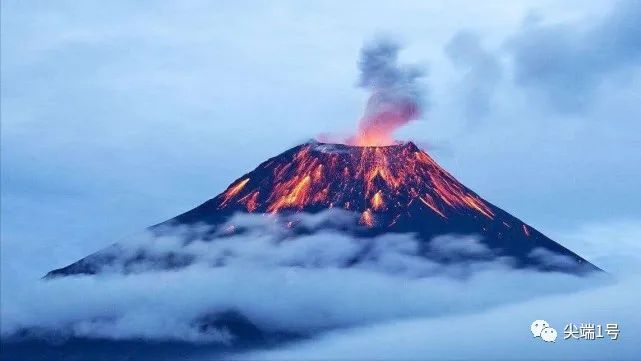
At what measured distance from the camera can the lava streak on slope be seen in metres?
60.1

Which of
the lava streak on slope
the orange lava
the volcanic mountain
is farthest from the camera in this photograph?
the orange lava

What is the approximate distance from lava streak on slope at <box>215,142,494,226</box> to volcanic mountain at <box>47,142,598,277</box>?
0.05 metres

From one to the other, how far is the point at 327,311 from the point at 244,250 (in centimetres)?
636

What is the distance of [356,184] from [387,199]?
192 cm

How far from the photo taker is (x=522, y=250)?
60.1m

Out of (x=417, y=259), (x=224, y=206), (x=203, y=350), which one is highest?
(x=224, y=206)

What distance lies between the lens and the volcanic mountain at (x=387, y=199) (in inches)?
2344

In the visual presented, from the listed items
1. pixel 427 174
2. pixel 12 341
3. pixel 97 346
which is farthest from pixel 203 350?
pixel 427 174

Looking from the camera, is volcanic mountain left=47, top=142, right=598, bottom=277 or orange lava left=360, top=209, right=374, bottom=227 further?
orange lava left=360, top=209, right=374, bottom=227

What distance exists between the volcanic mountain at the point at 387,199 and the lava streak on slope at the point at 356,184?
0.05 meters

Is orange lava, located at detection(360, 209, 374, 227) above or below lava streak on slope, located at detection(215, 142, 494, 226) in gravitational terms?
below

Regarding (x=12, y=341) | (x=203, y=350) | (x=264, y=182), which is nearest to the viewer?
(x=203, y=350)

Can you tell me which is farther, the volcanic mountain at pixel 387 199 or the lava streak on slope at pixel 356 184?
the lava streak on slope at pixel 356 184

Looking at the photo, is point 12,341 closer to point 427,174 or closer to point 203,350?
point 203,350
